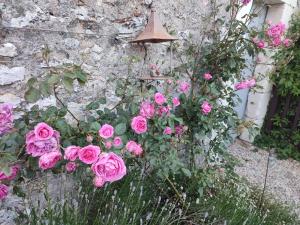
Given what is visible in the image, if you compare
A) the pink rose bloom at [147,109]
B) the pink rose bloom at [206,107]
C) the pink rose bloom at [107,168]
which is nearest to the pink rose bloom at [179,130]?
the pink rose bloom at [206,107]

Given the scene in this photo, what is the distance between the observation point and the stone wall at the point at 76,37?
1965 millimetres

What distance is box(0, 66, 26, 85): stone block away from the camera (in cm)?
195

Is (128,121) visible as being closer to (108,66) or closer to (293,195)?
(108,66)

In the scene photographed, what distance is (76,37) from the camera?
2.26 meters

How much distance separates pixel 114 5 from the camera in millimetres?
2441

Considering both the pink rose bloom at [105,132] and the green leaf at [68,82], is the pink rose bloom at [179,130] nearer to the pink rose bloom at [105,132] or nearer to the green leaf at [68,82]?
the pink rose bloom at [105,132]

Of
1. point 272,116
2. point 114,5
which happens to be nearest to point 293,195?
point 272,116

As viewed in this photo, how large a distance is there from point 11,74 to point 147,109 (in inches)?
34.0

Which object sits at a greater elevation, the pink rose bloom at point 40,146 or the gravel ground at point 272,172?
the pink rose bloom at point 40,146

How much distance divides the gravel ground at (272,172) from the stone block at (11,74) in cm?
262

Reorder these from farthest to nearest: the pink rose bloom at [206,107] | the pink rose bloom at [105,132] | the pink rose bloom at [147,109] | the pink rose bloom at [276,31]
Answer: the pink rose bloom at [276,31] → the pink rose bloom at [206,107] → the pink rose bloom at [147,109] → the pink rose bloom at [105,132]

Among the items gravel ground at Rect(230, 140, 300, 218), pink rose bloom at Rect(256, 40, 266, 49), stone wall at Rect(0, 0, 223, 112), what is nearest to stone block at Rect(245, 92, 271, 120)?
gravel ground at Rect(230, 140, 300, 218)

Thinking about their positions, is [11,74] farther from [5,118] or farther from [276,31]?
[276,31]

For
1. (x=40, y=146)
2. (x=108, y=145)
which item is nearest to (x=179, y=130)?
→ (x=108, y=145)
